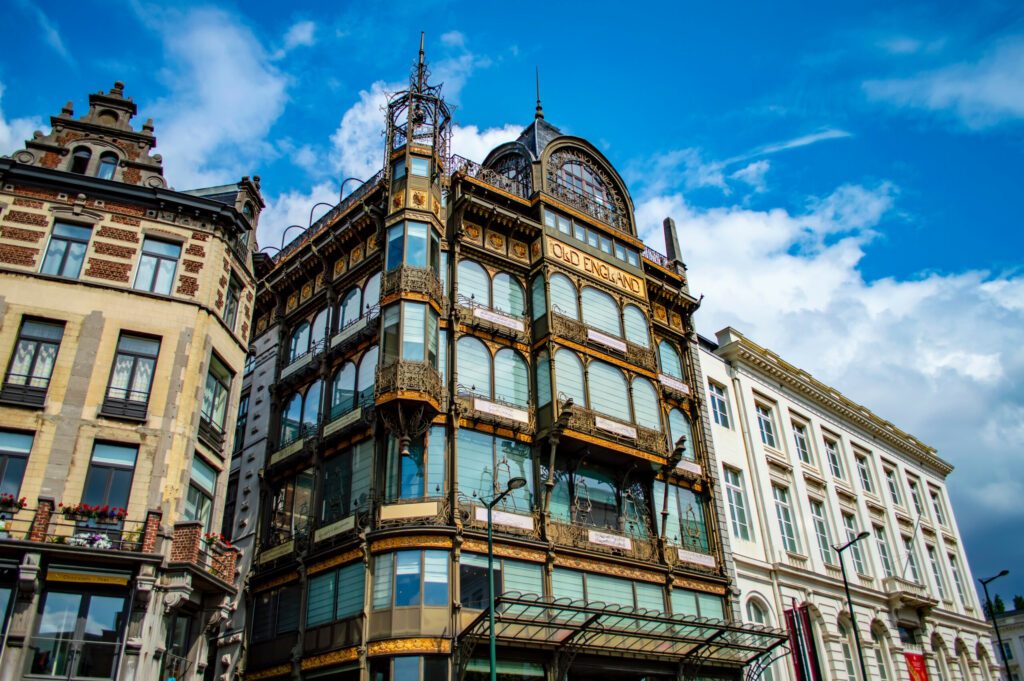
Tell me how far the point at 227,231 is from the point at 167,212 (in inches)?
72.8

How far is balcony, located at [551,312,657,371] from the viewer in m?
33.2

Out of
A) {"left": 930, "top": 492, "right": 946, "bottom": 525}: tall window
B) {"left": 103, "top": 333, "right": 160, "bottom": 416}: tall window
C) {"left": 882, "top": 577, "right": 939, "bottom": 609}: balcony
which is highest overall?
{"left": 930, "top": 492, "right": 946, "bottom": 525}: tall window

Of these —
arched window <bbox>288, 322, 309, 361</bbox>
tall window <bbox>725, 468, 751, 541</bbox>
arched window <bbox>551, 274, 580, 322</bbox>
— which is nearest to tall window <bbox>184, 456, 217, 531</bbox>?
arched window <bbox>288, 322, 309, 361</bbox>

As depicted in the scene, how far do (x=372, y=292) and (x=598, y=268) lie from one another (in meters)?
9.89

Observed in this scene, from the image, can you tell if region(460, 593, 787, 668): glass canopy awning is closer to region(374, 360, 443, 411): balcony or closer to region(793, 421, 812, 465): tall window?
region(374, 360, 443, 411): balcony

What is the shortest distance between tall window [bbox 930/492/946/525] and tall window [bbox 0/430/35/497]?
54417 mm

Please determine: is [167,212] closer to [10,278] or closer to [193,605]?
[10,278]

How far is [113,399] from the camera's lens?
23.5m

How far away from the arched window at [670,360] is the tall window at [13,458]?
25.4 metres

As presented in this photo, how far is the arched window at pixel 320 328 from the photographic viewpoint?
34.6 meters

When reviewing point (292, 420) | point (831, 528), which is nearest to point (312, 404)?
point (292, 420)

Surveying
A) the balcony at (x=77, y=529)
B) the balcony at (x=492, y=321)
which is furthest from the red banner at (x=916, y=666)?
the balcony at (x=77, y=529)

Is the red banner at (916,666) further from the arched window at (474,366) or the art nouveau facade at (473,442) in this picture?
the arched window at (474,366)

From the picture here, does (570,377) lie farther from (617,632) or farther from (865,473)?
(865,473)
